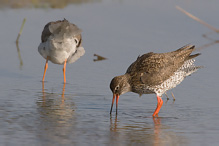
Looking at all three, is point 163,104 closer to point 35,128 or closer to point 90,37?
point 35,128

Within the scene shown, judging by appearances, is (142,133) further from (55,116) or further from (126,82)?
(126,82)

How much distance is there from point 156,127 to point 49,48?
4.96 meters

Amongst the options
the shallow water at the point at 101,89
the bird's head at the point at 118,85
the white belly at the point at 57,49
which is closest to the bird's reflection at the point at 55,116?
the shallow water at the point at 101,89

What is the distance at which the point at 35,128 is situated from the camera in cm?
928

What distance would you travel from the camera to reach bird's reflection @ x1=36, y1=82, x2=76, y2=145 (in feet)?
29.3

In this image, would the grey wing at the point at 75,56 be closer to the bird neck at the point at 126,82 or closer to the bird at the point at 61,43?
the bird at the point at 61,43

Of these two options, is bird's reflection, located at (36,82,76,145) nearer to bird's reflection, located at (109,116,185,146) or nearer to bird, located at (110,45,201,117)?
bird's reflection, located at (109,116,185,146)

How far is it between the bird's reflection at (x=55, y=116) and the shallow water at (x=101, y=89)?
12 millimetres

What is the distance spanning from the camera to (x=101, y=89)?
41.0ft

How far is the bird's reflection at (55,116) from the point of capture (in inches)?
352

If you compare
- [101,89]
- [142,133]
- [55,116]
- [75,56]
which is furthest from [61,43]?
[142,133]

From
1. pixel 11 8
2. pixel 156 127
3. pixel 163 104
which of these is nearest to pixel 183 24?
pixel 11 8

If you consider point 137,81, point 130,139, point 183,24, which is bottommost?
point 130,139

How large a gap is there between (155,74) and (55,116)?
7.72 ft
